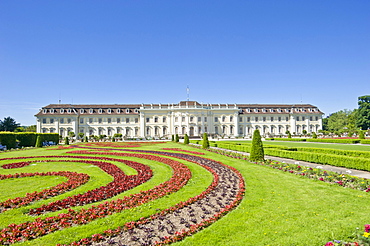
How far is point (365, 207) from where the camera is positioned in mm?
6023

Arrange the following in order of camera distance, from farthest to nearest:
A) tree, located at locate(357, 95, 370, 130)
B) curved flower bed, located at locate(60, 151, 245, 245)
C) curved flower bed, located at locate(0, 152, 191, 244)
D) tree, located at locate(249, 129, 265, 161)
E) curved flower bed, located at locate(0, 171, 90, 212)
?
tree, located at locate(357, 95, 370, 130), tree, located at locate(249, 129, 265, 161), curved flower bed, located at locate(0, 171, 90, 212), curved flower bed, located at locate(0, 152, 191, 244), curved flower bed, located at locate(60, 151, 245, 245)

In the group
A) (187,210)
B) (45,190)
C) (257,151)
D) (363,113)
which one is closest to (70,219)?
(187,210)

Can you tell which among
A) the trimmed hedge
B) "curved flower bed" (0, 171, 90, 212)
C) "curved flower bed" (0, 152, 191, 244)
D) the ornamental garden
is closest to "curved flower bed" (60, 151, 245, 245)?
the ornamental garden

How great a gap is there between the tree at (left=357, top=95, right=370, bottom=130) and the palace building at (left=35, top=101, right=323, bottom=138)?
914cm

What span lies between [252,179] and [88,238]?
6.65 metres

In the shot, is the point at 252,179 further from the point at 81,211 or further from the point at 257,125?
the point at 257,125

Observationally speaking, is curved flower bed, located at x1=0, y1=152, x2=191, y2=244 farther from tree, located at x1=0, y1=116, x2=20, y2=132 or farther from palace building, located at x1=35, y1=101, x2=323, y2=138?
tree, located at x1=0, y1=116, x2=20, y2=132

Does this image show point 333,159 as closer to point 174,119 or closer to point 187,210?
point 187,210

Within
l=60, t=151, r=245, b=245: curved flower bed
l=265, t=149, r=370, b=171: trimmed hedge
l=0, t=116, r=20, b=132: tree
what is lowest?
l=60, t=151, r=245, b=245: curved flower bed

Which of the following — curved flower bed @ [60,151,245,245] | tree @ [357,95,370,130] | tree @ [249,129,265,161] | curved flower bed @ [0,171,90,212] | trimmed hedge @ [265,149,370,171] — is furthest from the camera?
tree @ [357,95,370,130]

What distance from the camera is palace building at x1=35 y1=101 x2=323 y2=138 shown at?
59.6m

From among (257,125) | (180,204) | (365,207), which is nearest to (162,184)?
(180,204)

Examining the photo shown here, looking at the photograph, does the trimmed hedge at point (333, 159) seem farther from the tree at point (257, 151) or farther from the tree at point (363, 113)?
the tree at point (363, 113)

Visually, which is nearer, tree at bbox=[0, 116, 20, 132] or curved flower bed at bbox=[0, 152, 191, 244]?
curved flower bed at bbox=[0, 152, 191, 244]
